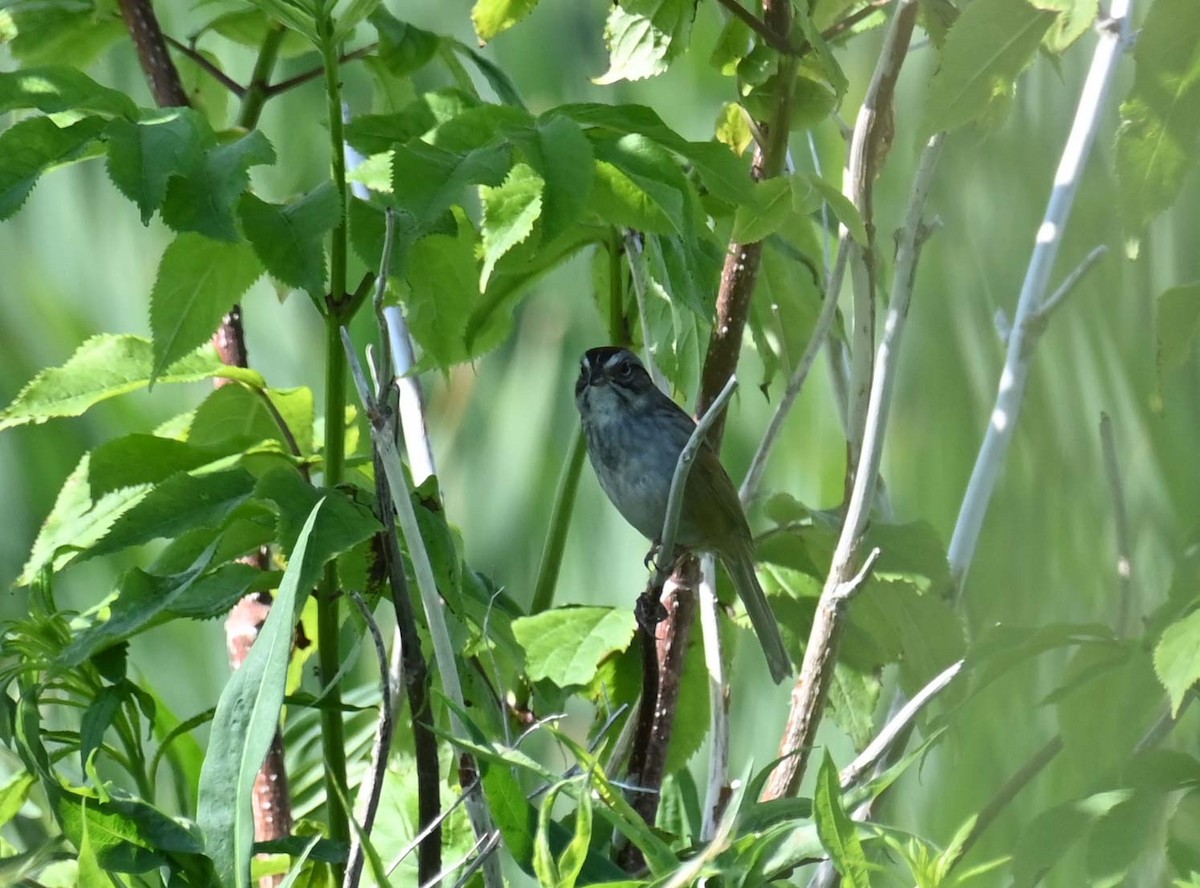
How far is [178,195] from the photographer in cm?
68

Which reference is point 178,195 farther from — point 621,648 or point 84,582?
point 84,582

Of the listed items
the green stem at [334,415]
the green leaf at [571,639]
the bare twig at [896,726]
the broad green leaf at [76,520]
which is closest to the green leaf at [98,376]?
the broad green leaf at [76,520]

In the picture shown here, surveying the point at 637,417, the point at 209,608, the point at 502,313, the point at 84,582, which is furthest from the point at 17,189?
the point at 84,582

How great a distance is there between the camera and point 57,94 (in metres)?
0.73

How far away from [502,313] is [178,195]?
0.99ft

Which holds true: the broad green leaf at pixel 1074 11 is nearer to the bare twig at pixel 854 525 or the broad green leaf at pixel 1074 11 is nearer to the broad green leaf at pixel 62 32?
the bare twig at pixel 854 525

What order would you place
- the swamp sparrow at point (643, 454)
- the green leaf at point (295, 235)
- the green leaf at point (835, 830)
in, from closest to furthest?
the green leaf at point (835, 830) < the green leaf at point (295, 235) < the swamp sparrow at point (643, 454)

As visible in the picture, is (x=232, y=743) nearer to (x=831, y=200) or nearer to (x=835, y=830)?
(x=835, y=830)

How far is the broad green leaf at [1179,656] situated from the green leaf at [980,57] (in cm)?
28

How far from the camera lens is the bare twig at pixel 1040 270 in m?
0.89

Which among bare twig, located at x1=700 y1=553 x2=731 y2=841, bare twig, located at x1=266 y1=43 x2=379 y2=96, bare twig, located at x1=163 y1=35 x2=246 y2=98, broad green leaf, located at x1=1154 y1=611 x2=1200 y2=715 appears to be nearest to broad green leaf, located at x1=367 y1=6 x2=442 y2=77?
bare twig, located at x1=266 y1=43 x2=379 y2=96

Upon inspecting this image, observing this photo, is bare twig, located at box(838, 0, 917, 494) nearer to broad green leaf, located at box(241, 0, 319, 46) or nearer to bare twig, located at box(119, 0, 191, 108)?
broad green leaf, located at box(241, 0, 319, 46)

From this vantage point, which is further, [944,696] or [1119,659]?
[944,696]

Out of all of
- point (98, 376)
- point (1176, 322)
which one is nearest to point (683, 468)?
point (1176, 322)
